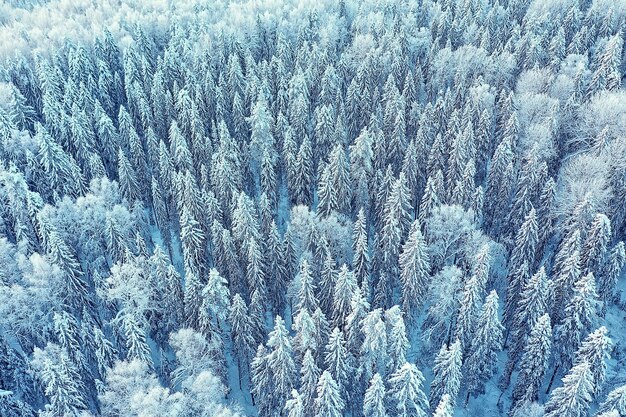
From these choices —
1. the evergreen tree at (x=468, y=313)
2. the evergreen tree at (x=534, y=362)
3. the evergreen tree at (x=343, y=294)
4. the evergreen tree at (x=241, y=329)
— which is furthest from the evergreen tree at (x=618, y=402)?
the evergreen tree at (x=241, y=329)

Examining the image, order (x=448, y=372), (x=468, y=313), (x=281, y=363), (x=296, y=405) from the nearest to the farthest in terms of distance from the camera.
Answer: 1. (x=296, y=405)
2. (x=281, y=363)
3. (x=448, y=372)
4. (x=468, y=313)

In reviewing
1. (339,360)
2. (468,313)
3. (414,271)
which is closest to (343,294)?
(339,360)

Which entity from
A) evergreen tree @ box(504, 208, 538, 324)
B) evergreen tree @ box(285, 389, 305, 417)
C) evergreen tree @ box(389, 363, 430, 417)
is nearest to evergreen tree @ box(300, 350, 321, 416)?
evergreen tree @ box(285, 389, 305, 417)

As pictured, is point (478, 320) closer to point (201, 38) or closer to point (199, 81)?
point (199, 81)

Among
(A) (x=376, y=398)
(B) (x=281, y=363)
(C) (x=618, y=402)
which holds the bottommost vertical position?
(B) (x=281, y=363)

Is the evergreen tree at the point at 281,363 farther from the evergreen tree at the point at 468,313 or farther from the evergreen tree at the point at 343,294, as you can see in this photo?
the evergreen tree at the point at 468,313

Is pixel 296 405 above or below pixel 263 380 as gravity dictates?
above

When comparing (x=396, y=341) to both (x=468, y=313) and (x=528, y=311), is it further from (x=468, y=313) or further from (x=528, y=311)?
(x=528, y=311)

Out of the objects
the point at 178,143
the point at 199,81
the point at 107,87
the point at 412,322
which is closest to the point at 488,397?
the point at 412,322
